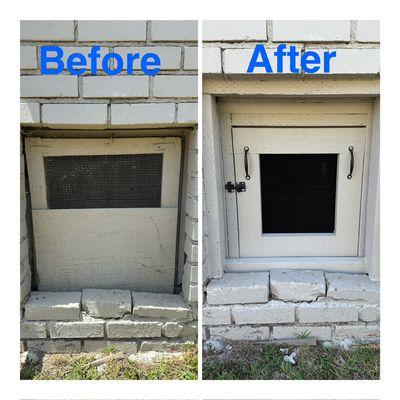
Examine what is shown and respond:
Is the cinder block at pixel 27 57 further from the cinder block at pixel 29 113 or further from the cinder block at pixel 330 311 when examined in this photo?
the cinder block at pixel 330 311

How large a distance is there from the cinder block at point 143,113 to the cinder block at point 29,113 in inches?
15.2

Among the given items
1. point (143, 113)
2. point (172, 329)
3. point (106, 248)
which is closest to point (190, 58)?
point (143, 113)

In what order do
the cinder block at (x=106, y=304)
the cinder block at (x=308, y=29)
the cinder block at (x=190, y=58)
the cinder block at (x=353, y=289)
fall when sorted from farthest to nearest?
the cinder block at (x=106, y=304) < the cinder block at (x=353, y=289) < the cinder block at (x=190, y=58) < the cinder block at (x=308, y=29)

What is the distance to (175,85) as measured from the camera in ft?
8.07

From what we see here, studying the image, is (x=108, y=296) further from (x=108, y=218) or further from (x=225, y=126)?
(x=225, y=126)

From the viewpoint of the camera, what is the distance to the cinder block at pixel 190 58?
2434 mm

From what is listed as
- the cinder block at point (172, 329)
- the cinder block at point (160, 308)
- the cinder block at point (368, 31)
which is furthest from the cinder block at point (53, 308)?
the cinder block at point (368, 31)

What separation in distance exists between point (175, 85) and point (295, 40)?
2.09 feet

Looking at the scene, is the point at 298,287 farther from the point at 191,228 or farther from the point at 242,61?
the point at 242,61

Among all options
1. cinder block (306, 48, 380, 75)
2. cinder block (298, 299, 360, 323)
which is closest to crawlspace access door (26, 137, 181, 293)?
cinder block (298, 299, 360, 323)

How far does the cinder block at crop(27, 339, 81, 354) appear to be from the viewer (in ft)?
9.23

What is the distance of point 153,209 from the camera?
2.83m

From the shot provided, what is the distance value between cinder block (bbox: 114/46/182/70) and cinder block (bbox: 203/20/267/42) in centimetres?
18

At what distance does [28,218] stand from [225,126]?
1.28 meters
